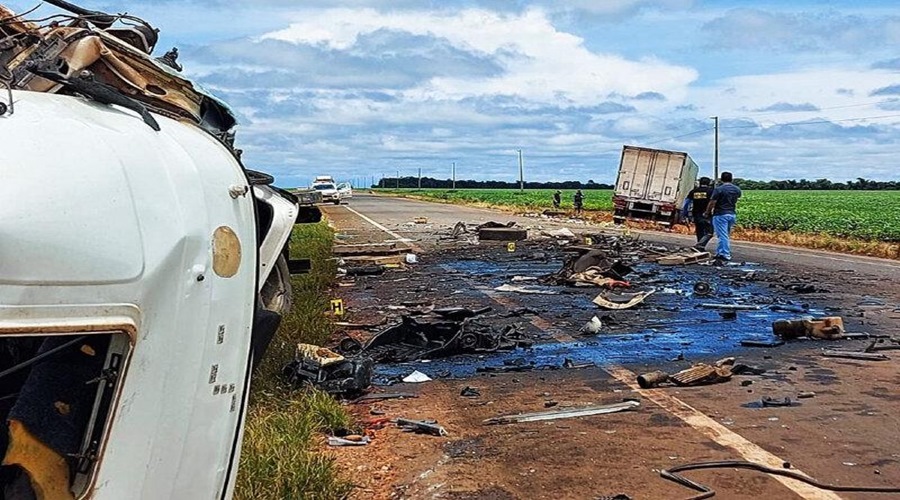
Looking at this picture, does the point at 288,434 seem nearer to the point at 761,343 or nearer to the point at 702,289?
the point at 761,343

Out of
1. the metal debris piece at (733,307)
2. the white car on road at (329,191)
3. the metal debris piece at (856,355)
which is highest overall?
the white car on road at (329,191)

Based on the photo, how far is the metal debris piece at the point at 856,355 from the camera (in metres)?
9.73

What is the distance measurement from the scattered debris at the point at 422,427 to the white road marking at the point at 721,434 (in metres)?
1.81

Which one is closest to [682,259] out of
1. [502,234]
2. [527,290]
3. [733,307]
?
[527,290]

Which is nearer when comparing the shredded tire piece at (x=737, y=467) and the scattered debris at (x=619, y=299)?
the shredded tire piece at (x=737, y=467)

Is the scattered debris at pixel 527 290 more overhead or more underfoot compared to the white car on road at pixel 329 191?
more underfoot

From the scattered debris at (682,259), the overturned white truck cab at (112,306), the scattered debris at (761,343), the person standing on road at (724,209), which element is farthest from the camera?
the person standing on road at (724,209)

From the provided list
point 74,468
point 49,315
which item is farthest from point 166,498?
point 49,315

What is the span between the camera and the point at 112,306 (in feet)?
9.58

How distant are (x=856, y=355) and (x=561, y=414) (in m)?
4.00

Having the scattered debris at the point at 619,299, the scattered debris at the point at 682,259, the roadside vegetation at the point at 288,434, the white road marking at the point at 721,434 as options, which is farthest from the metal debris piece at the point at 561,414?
the scattered debris at the point at 682,259

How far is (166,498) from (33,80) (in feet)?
5.74

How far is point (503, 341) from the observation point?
431 inches

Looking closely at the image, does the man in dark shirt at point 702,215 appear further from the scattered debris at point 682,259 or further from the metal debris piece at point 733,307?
the metal debris piece at point 733,307
